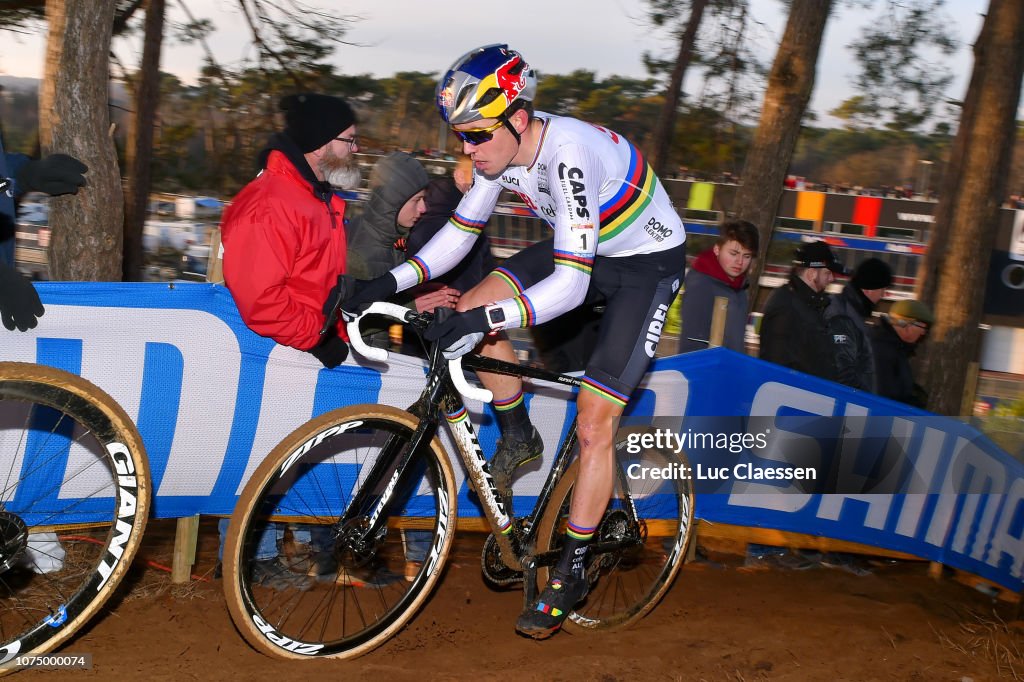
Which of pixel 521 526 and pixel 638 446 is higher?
pixel 638 446

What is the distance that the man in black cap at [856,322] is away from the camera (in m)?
5.93


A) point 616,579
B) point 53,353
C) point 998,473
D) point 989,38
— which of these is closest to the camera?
point 53,353

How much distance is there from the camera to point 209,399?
14.3 feet

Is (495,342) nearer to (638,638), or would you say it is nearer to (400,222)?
(400,222)

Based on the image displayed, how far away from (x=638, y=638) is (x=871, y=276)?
124 inches

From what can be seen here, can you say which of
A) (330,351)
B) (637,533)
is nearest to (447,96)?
(330,351)

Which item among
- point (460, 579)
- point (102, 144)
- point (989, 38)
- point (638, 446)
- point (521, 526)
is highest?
point (989, 38)

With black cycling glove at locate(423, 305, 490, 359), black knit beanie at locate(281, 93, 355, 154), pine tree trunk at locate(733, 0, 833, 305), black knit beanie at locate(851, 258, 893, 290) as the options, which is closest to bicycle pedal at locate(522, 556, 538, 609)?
black cycling glove at locate(423, 305, 490, 359)

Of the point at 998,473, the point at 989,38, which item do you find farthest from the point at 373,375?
the point at 989,38

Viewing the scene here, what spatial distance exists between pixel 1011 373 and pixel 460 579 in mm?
19898

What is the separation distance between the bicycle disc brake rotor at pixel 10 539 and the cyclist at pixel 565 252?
59.4 inches

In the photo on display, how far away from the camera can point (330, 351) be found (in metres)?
4.39

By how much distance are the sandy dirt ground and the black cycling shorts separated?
53.6 inches

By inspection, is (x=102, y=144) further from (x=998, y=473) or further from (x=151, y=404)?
(x=998, y=473)
